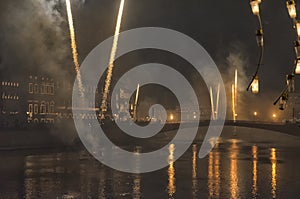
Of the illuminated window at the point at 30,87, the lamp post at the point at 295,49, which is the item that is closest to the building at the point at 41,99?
the illuminated window at the point at 30,87

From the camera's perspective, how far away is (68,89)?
117 m

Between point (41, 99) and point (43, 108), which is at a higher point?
point (41, 99)

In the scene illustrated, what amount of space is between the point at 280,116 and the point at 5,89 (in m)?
90.2

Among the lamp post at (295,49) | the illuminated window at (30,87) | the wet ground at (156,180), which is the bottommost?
the wet ground at (156,180)

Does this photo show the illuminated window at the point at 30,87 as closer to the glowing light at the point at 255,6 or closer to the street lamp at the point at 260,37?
the glowing light at the point at 255,6

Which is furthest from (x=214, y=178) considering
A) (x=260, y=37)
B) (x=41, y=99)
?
(x=41, y=99)

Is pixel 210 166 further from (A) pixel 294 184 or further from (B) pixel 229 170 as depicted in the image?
(A) pixel 294 184

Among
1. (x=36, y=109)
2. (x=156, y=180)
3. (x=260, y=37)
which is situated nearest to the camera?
(x=260, y=37)

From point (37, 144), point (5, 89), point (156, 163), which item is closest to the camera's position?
point (156, 163)

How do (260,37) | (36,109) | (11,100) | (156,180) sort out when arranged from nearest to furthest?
1. (260,37)
2. (156,180)
3. (11,100)
4. (36,109)

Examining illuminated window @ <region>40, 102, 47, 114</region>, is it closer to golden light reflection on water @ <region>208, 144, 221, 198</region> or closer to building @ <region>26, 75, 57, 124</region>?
building @ <region>26, 75, 57, 124</region>

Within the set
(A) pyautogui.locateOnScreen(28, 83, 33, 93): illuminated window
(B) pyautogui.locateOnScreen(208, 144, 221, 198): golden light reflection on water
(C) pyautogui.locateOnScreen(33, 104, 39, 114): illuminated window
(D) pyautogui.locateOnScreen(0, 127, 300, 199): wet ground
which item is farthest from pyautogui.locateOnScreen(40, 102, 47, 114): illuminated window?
(B) pyautogui.locateOnScreen(208, 144, 221, 198): golden light reflection on water

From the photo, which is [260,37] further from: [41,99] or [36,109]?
[41,99]

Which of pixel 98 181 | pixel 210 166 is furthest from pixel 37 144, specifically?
pixel 98 181
